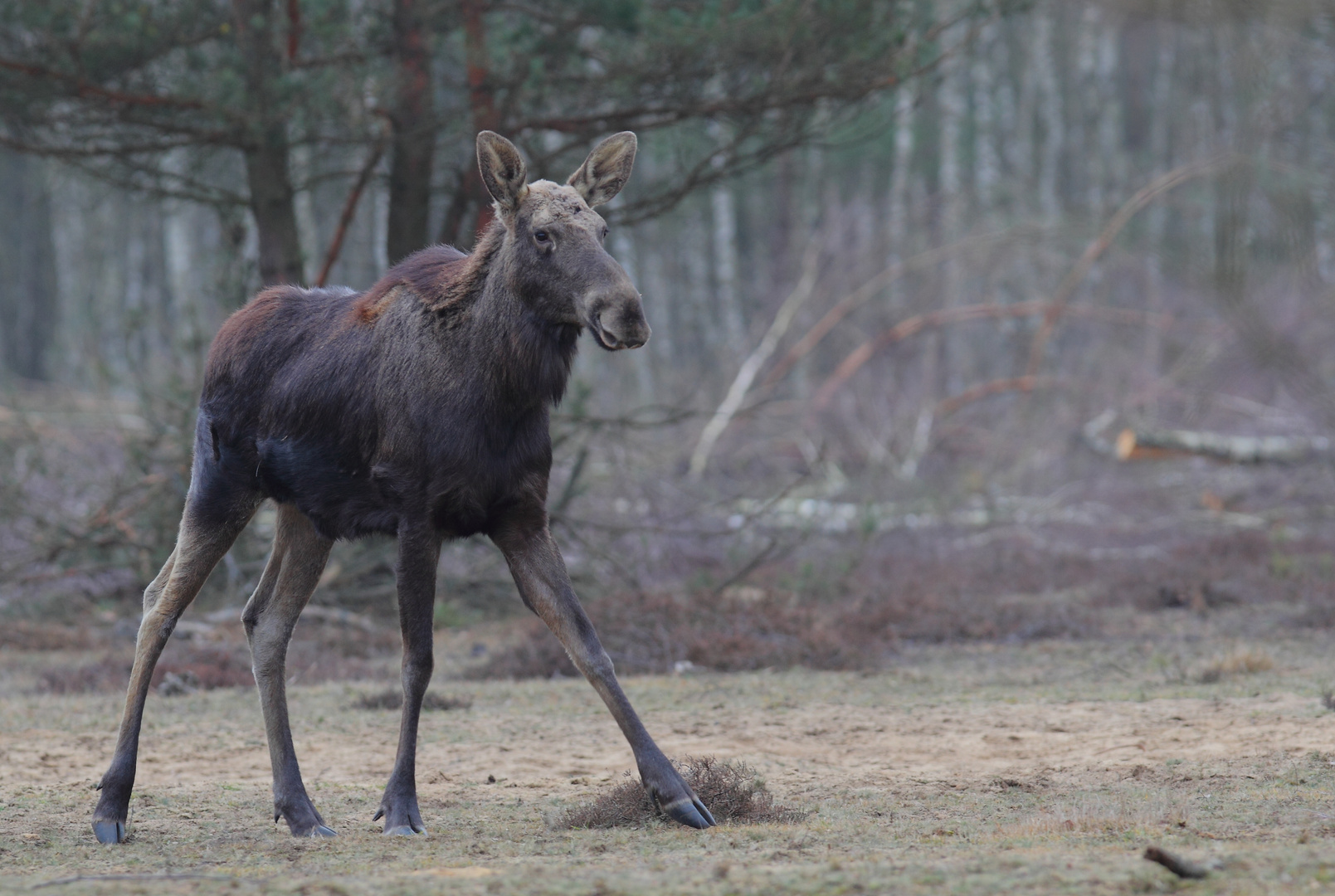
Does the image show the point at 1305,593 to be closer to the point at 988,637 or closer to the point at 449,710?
the point at 988,637

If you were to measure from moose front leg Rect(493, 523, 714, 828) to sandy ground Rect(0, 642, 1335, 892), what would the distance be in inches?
7.5

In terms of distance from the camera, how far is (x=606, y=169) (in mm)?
6254

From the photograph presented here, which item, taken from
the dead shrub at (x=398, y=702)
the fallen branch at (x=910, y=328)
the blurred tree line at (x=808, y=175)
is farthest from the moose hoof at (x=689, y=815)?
the fallen branch at (x=910, y=328)

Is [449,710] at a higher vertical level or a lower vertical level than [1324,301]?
lower

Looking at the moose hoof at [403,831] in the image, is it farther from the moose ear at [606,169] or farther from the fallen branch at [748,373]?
the fallen branch at [748,373]

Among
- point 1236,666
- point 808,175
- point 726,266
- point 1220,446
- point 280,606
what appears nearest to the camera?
point 280,606

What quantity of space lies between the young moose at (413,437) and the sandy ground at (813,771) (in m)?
0.47

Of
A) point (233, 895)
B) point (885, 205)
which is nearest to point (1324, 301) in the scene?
point (233, 895)

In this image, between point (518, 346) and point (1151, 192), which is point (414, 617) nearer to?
point (518, 346)

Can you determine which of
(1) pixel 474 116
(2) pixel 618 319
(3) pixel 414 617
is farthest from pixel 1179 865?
(1) pixel 474 116

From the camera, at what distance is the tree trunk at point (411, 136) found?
11516 millimetres

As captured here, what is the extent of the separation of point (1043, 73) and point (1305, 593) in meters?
29.3

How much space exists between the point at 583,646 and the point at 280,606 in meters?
1.52

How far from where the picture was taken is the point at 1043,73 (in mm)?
38500
